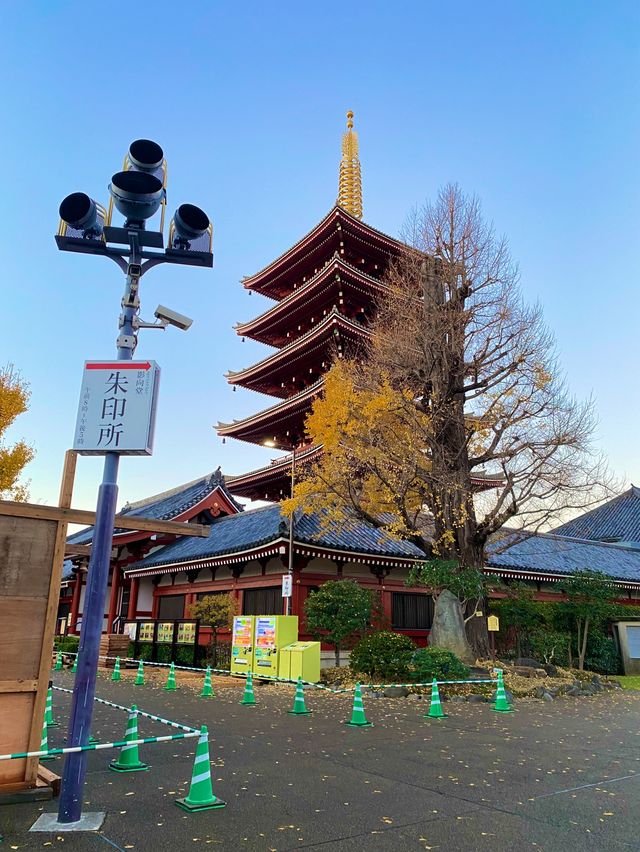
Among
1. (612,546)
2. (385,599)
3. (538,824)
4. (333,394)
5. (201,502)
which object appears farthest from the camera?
(612,546)

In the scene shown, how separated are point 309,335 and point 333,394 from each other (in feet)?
35.6

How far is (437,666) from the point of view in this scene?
13.8 metres

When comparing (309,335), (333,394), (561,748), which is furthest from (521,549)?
(561,748)

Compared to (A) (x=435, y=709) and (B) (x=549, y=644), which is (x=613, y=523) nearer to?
(B) (x=549, y=644)

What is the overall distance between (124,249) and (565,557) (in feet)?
93.2

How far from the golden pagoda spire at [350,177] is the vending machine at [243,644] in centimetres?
2493

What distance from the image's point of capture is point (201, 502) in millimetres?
28859

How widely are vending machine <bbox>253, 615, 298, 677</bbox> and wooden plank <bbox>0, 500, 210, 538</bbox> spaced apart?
10.3 metres

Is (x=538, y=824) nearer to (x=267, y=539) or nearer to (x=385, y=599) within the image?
(x=267, y=539)

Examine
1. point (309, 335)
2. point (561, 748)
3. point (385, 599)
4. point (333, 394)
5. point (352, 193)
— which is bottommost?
point (561, 748)

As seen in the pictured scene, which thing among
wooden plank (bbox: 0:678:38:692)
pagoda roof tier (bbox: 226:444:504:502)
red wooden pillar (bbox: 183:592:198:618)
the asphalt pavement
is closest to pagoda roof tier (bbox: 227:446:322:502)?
pagoda roof tier (bbox: 226:444:504:502)

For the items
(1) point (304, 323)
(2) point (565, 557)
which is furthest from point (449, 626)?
(1) point (304, 323)

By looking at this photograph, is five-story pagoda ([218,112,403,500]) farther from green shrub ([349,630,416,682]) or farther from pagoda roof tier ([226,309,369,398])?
green shrub ([349,630,416,682])

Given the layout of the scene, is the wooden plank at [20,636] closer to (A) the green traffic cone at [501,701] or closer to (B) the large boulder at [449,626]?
(A) the green traffic cone at [501,701]
